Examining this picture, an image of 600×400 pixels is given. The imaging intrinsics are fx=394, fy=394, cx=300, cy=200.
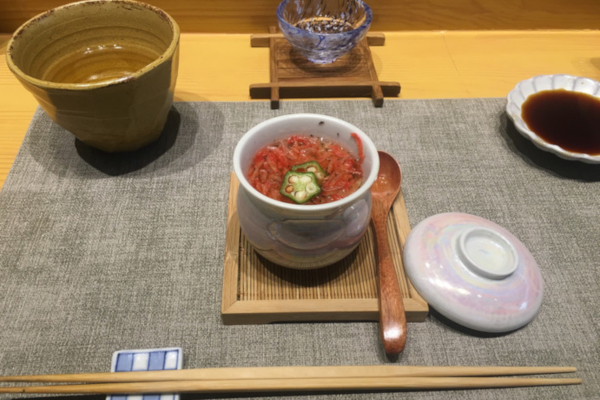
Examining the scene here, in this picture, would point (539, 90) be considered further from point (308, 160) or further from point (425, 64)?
point (308, 160)

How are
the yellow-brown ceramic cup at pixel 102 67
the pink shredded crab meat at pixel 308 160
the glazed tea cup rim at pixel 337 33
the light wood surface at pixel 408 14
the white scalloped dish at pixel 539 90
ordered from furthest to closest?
the light wood surface at pixel 408 14, the glazed tea cup rim at pixel 337 33, the white scalloped dish at pixel 539 90, the yellow-brown ceramic cup at pixel 102 67, the pink shredded crab meat at pixel 308 160

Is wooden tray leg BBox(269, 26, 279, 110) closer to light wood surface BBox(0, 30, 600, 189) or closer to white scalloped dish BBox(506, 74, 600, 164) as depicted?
light wood surface BBox(0, 30, 600, 189)

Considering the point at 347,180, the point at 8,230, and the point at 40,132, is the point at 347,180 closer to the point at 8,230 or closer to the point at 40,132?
the point at 8,230

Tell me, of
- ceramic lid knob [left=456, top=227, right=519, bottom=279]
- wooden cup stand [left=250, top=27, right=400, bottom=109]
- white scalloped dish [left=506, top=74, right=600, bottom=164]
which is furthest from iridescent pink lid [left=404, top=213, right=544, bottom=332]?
wooden cup stand [left=250, top=27, right=400, bottom=109]

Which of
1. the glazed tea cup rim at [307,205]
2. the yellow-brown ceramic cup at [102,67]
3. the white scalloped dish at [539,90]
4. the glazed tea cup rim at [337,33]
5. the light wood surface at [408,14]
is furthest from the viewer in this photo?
the light wood surface at [408,14]

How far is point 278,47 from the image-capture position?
4.66 feet

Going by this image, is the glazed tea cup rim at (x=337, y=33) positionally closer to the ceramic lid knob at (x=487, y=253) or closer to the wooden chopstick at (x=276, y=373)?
the ceramic lid knob at (x=487, y=253)

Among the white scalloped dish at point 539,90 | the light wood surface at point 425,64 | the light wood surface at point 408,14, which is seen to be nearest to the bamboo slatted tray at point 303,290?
the white scalloped dish at point 539,90

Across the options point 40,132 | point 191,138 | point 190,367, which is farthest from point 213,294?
point 40,132

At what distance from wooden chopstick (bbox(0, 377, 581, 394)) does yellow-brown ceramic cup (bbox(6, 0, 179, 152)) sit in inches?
22.4

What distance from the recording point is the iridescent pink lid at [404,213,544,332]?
759 millimetres

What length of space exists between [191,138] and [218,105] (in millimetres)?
162

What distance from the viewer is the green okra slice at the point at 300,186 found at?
73 centimetres

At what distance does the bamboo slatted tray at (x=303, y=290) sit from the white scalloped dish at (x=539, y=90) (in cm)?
50
